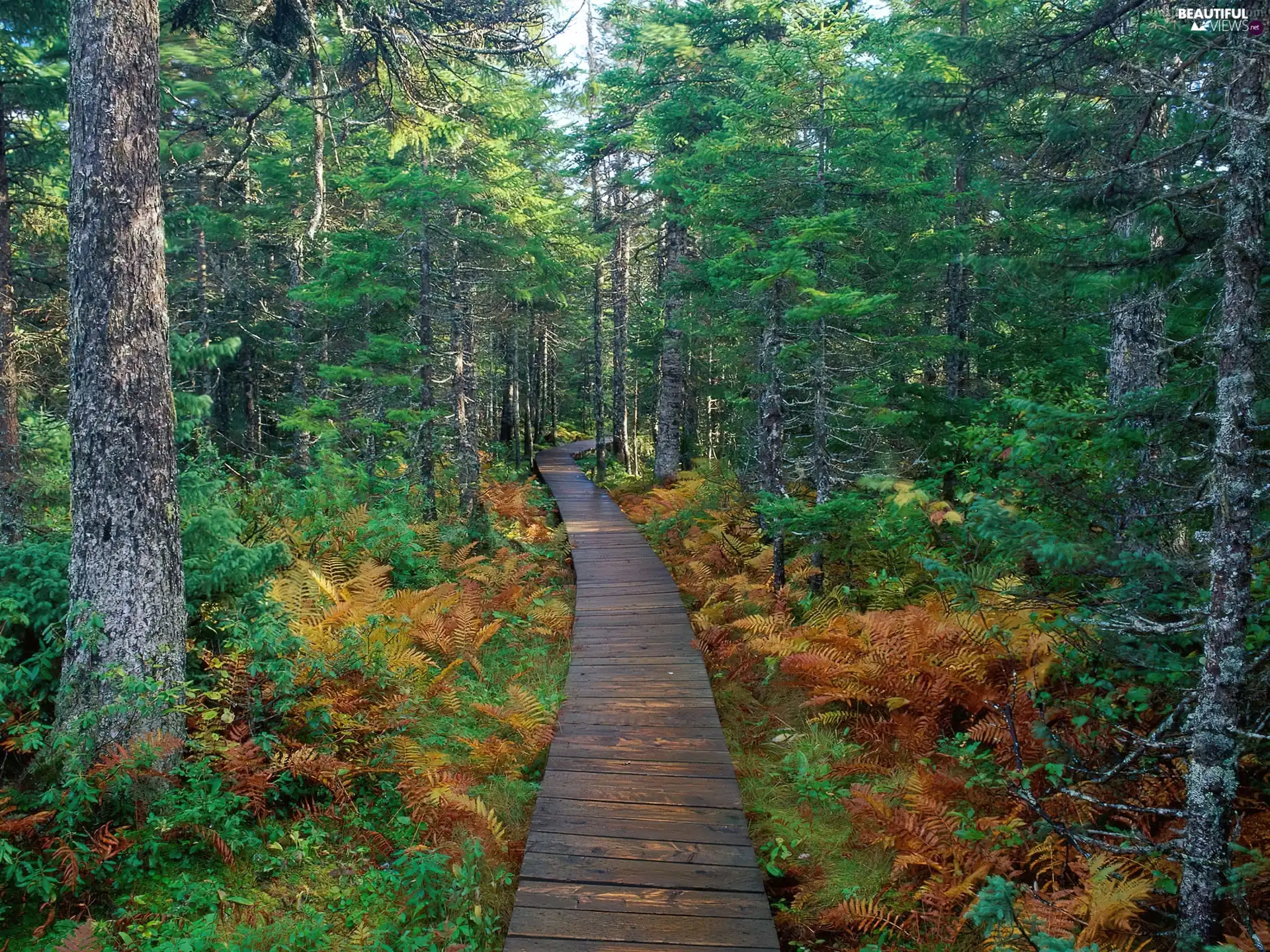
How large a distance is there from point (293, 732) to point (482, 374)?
27677mm

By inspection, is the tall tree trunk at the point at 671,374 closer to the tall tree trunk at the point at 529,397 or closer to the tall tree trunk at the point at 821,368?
the tall tree trunk at the point at 821,368

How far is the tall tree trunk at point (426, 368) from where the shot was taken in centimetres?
1437

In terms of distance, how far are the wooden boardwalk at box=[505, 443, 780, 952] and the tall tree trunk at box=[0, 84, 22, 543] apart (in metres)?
8.01

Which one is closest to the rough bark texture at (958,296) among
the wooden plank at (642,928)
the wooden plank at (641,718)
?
the wooden plank at (641,718)

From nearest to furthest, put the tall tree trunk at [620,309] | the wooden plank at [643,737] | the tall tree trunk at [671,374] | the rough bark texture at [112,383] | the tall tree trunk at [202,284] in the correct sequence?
the rough bark texture at [112,383] → the wooden plank at [643,737] → the tall tree trunk at [202,284] → the tall tree trunk at [671,374] → the tall tree trunk at [620,309]

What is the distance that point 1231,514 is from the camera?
3.49m

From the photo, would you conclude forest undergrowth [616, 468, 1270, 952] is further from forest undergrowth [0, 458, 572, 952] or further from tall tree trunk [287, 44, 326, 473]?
tall tree trunk [287, 44, 326, 473]

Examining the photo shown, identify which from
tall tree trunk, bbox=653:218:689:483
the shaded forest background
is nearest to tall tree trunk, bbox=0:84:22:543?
the shaded forest background

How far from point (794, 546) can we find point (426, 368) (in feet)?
28.1

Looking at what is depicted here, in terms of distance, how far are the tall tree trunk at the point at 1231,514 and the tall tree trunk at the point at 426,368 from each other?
12698mm

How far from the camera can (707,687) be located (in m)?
7.95

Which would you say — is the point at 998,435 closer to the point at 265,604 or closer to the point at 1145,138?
the point at 1145,138

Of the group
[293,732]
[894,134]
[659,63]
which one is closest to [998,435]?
[894,134]

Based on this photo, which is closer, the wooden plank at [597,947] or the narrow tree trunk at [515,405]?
the wooden plank at [597,947]
